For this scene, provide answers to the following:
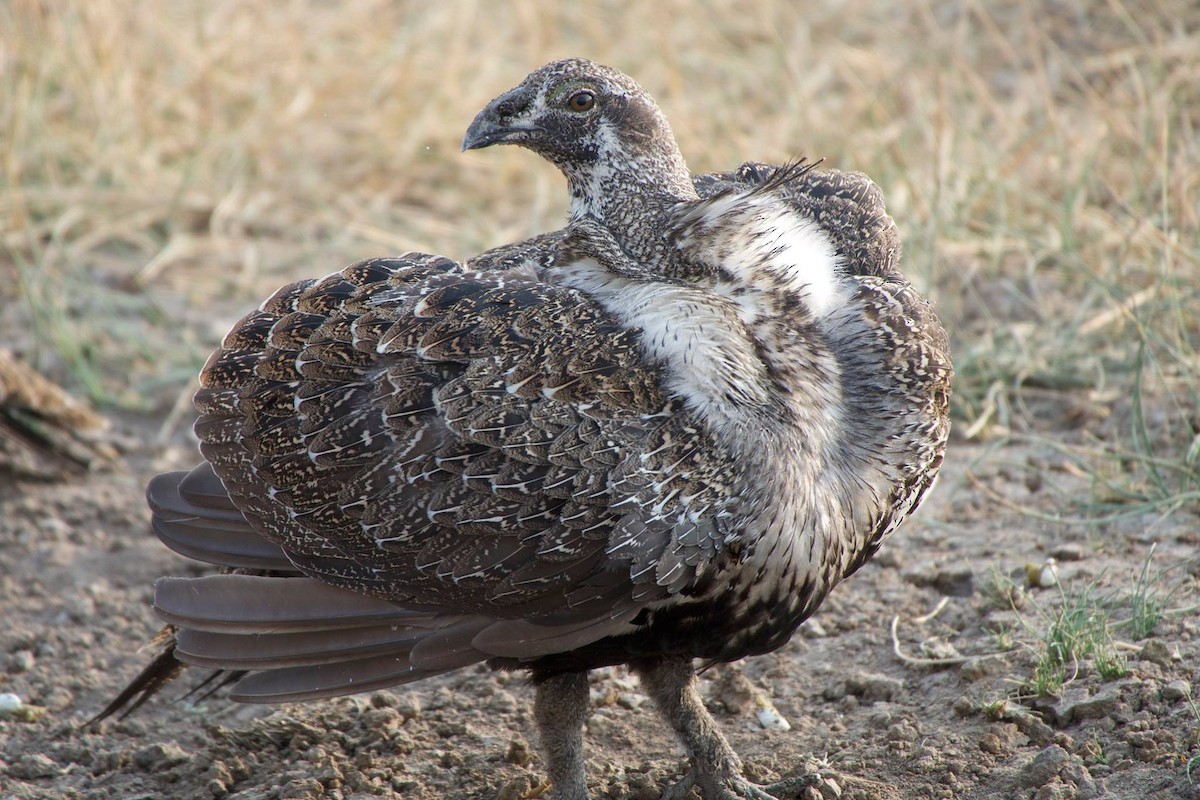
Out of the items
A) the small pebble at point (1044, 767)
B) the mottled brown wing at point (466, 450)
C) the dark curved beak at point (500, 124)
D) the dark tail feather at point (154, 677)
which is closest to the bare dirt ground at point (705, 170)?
the small pebble at point (1044, 767)

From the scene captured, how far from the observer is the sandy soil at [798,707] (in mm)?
3246

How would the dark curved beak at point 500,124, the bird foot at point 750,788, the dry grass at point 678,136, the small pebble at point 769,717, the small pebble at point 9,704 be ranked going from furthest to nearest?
the dry grass at point 678,136 → the small pebble at point 9,704 → the small pebble at point 769,717 → the dark curved beak at point 500,124 → the bird foot at point 750,788

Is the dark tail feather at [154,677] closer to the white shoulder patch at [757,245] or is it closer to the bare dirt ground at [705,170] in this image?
the bare dirt ground at [705,170]

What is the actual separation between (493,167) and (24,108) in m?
2.27

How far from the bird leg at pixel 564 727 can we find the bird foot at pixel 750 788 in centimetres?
24

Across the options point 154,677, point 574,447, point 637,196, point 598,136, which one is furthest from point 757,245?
point 154,677

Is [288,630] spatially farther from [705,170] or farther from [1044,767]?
[705,170]

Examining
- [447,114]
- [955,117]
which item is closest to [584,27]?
[447,114]

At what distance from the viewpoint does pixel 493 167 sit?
22.6 feet

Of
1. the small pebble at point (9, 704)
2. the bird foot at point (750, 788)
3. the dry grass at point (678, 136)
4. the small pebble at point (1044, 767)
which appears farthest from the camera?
the dry grass at point (678, 136)

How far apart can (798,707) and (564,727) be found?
792 millimetres

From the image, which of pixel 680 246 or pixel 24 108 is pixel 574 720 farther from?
pixel 24 108

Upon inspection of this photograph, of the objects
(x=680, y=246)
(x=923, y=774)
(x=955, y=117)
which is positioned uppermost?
(x=955, y=117)

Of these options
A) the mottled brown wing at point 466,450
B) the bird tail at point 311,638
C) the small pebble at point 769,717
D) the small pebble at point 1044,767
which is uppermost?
the mottled brown wing at point 466,450
